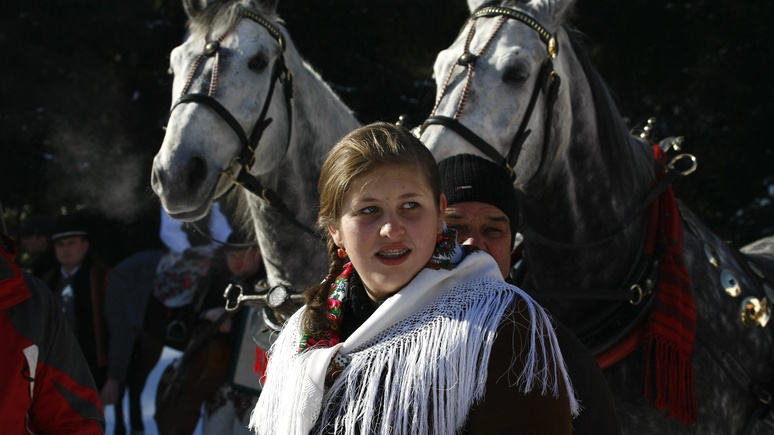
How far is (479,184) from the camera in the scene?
2404 mm

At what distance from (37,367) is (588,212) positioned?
182 cm

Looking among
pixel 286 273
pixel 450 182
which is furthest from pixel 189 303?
pixel 450 182

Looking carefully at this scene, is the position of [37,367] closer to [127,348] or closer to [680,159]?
[680,159]

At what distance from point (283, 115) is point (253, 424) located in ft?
6.64

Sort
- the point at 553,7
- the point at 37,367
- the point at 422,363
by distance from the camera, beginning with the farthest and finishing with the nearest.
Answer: the point at 553,7 → the point at 37,367 → the point at 422,363

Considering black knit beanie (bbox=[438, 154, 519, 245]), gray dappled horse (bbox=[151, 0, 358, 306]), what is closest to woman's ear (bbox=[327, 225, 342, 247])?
black knit beanie (bbox=[438, 154, 519, 245])

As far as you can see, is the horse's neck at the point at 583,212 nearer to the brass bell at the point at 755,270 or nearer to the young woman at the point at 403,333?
the brass bell at the point at 755,270

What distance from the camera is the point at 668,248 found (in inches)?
128

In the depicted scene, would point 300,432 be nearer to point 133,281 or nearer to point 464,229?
point 464,229

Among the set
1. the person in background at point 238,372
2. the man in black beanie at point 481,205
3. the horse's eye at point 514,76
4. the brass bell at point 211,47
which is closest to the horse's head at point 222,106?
the brass bell at point 211,47

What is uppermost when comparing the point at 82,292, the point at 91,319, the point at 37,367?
the point at 82,292

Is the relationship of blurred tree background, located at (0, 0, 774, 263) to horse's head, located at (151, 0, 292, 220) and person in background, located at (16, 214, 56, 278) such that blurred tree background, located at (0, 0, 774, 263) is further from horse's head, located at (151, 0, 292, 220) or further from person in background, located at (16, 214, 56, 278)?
horse's head, located at (151, 0, 292, 220)

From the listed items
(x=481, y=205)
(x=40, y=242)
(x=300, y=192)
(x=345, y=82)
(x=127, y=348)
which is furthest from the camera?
(x=345, y=82)

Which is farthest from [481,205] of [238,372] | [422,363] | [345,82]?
[345,82]
